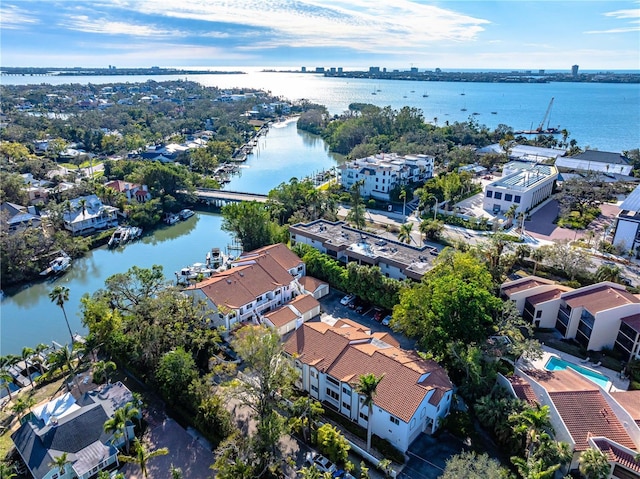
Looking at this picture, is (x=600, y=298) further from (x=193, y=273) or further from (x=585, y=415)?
(x=193, y=273)

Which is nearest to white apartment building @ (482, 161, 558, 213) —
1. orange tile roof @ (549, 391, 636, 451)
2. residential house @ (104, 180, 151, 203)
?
orange tile roof @ (549, 391, 636, 451)

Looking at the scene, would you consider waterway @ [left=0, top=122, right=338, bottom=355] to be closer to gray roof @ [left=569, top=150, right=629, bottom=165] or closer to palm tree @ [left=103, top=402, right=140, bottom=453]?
palm tree @ [left=103, top=402, right=140, bottom=453]

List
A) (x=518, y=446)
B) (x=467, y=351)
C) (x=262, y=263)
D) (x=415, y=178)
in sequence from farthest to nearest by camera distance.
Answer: (x=415, y=178)
(x=262, y=263)
(x=467, y=351)
(x=518, y=446)

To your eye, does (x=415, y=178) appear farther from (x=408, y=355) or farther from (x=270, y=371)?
(x=270, y=371)

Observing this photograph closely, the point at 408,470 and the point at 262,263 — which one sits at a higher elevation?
the point at 262,263

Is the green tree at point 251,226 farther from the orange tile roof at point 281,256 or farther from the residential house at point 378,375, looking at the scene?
the residential house at point 378,375

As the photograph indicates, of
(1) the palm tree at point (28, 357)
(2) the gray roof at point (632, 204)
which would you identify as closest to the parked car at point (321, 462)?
(1) the palm tree at point (28, 357)

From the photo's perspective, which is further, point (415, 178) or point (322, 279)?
point (415, 178)

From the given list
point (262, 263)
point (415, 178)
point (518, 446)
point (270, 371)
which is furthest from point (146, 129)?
point (518, 446)
